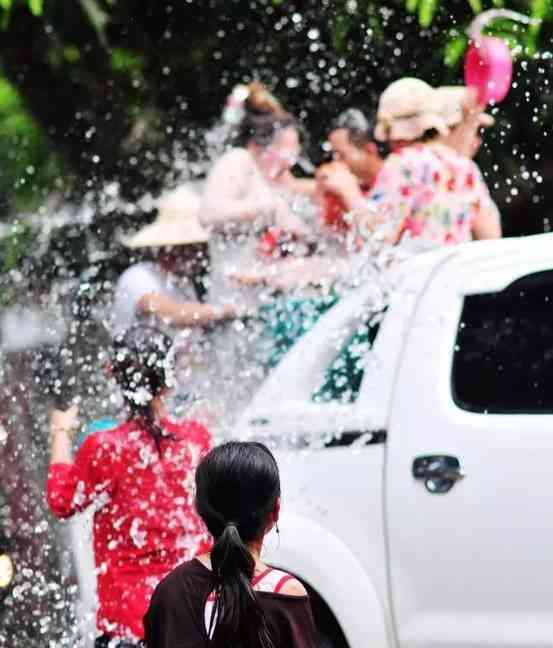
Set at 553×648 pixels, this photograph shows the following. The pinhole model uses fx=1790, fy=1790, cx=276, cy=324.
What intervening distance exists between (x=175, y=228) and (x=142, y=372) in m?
4.30

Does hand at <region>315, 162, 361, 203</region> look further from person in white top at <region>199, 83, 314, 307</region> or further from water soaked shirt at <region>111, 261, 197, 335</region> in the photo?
water soaked shirt at <region>111, 261, 197, 335</region>

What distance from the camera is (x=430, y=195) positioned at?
324 inches

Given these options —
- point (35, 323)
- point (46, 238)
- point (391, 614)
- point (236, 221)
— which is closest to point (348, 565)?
point (391, 614)

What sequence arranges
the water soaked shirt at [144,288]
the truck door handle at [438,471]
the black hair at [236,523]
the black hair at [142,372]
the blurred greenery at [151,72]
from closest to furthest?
the black hair at [236,523] < the black hair at [142,372] < the truck door handle at [438,471] < the water soaked shirt at [144,288] < the blurred greenery at [151,72]

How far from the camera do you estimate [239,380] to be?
8211mm

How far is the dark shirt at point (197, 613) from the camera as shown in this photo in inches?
138

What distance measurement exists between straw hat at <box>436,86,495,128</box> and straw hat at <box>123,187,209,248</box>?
1.38 m

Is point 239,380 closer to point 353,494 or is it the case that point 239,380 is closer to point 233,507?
point 353,494

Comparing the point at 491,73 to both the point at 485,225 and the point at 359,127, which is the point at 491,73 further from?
the point at 485,225

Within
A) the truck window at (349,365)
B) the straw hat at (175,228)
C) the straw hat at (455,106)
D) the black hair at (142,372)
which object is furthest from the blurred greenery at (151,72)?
the black hair at (142,372)

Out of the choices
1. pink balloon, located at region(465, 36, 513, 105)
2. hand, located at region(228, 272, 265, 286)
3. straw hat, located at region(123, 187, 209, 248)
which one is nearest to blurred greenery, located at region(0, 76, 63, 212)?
straw hat, located at region(123, 187, 209, 248)

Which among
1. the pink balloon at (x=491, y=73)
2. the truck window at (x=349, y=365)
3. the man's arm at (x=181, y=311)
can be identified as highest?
the pink balloon at (x=491, y=73)

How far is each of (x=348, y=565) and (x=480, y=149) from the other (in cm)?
451

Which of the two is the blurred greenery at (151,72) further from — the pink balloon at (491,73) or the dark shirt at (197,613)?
the dark shirt at (197,613)
